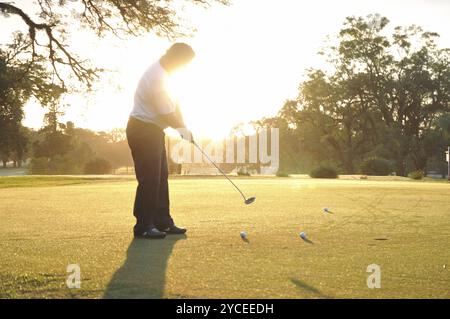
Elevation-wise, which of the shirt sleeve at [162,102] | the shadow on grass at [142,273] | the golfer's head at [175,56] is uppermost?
the golfer's head at [175,56]

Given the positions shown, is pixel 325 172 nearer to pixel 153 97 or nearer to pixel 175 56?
pixel 175 56

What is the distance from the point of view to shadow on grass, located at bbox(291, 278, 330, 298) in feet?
12.6

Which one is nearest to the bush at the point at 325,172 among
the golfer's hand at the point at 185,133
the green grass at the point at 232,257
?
the green grass at the point at 232,257

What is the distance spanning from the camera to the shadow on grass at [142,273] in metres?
3.96

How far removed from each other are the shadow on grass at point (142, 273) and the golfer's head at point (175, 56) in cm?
215

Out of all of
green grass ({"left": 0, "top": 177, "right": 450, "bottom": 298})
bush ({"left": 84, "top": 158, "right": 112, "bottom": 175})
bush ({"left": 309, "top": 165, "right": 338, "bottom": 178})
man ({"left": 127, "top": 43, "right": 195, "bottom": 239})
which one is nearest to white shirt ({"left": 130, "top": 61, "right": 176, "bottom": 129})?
man ({"left": 127, "top": 43, "right": 195, "bottom": 239})

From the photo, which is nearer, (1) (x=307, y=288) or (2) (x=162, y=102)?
(1) (x=307, y=288)

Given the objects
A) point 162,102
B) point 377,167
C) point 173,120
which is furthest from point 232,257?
point 377,167

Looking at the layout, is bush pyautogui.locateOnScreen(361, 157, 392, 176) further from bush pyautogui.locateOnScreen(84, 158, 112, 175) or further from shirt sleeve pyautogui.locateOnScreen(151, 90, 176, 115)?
shirt sleeve pyautogui.locateOnScreen(151, 90, 176, 115)

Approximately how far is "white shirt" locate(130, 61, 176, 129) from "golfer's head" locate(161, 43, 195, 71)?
9 cm

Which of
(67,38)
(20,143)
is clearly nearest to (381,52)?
(20,143)

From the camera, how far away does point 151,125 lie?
7.09m

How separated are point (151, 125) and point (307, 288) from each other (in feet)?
11.9

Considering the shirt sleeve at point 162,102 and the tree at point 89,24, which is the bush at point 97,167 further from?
the shirt sleeve at point 162,102
